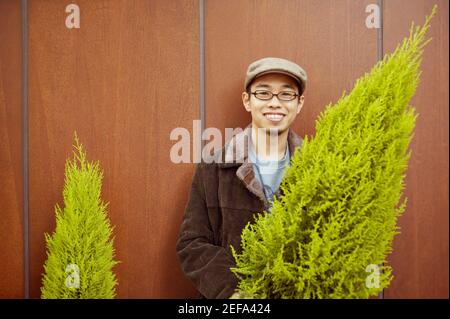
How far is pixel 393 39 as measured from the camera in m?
2.14

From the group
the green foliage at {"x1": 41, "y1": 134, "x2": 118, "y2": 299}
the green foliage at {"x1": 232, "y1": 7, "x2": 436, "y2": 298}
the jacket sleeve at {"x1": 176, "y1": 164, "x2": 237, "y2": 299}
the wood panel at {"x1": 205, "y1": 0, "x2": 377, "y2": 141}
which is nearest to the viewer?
the green foliage at {"x1": 232, "y1": 7, "x2": 436, "y2": 298}

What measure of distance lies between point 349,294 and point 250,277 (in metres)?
0.43

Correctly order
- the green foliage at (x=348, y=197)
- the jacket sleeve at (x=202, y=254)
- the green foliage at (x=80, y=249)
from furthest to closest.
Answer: the green foliage at (x=80, y=249), the jacket sleeve at (x=202, y=254), the green foliage at (x=348, y=197)

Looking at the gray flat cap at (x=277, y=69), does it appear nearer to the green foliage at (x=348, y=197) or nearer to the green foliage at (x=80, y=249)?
the green foliage at (x=348, y=197)

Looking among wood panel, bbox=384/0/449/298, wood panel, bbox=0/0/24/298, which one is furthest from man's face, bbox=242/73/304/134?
wood panel, bbox=0/0/24/298

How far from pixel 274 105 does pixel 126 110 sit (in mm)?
908

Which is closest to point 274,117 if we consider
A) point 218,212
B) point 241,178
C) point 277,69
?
point 277,69

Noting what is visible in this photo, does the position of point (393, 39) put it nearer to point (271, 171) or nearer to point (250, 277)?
point (271, 171)

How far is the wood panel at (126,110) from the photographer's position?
85.1 inches

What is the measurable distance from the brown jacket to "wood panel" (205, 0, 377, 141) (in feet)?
1.17

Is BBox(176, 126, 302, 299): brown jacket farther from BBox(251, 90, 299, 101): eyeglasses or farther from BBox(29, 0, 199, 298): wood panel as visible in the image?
BBox(29, 0, 199, 298): wood panel

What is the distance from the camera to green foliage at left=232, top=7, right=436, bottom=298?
4.26 feet

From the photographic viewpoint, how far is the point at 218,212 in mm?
1859

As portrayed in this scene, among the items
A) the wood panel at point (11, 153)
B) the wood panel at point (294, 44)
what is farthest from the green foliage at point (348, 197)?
the wood panel at point (11, 153)
